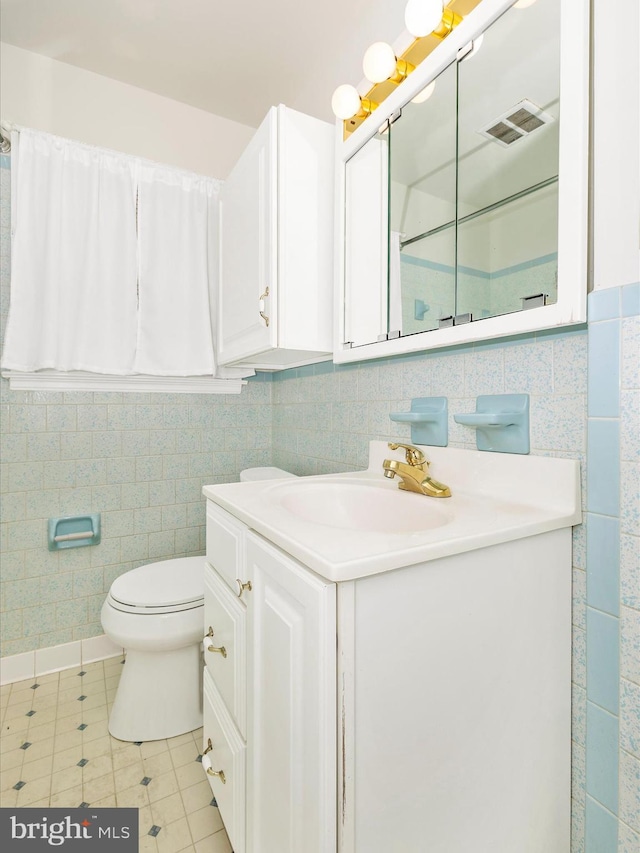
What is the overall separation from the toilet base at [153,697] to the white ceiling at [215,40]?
2.10 m

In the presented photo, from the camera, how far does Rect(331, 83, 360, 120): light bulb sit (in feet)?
4.06

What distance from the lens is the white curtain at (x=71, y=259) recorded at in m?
1.60

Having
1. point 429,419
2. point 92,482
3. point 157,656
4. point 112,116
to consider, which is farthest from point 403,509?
point 112,116

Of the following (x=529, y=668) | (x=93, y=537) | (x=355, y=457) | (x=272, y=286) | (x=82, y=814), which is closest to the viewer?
(x=529, y=668)

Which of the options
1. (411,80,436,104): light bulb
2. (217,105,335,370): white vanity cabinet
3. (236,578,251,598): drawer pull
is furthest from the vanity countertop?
(411,80,436,104): light bulb

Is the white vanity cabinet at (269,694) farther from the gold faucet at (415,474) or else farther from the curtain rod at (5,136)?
the curtain rod at (5,136)

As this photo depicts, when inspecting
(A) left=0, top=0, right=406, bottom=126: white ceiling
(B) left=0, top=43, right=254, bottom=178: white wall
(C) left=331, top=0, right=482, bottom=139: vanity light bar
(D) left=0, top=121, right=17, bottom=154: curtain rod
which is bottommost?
(C) left=331, top=0, right=482, bottom=139: vanity light bar

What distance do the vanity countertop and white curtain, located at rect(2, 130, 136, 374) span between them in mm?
1074

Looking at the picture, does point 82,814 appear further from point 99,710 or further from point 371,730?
point 371,730

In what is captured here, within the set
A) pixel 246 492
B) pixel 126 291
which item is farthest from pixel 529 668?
pixel 126 291

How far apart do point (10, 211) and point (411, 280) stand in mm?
1603

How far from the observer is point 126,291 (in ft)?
5.79

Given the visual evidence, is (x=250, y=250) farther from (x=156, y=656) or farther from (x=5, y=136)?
(x=156, y=656)

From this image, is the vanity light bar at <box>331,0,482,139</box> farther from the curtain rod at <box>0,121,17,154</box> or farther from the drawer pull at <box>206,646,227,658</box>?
the drawer pull at <box>206,646,227,658</box>
